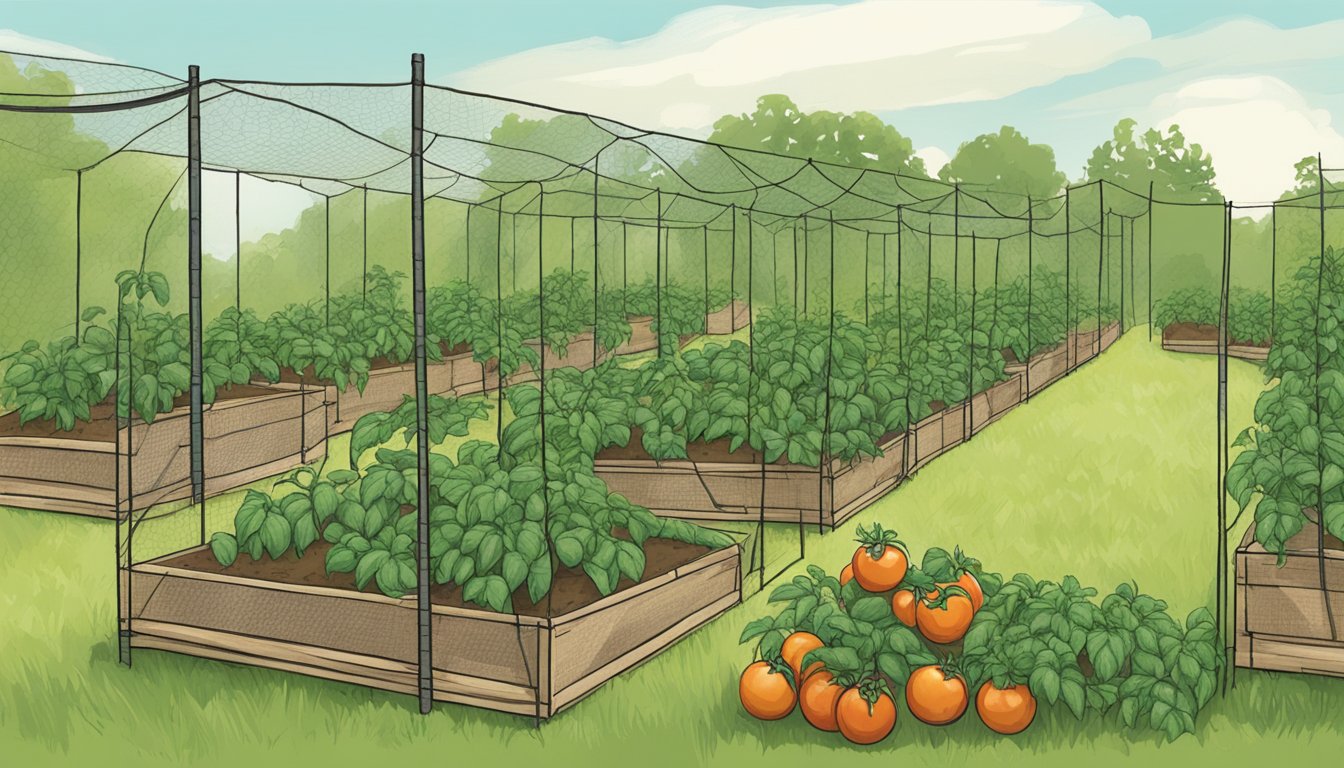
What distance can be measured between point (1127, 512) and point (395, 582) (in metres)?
3.80

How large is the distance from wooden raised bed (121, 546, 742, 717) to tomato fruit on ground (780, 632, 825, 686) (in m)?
0.52

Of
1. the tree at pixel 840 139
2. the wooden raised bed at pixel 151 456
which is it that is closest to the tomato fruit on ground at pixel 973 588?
the wooden raised bed at pixel 151 456

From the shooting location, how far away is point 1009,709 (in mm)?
2873

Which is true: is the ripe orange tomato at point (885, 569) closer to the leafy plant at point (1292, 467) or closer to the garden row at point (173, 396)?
the leafy plant at point (1292, 467)

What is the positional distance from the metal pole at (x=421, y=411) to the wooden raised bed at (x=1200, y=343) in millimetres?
11663

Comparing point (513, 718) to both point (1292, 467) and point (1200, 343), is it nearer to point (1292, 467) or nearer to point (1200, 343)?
point (1292, 467)

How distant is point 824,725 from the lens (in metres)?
2.90

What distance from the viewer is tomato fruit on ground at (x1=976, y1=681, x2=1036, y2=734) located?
288cm

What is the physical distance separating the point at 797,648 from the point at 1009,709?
1.82ft

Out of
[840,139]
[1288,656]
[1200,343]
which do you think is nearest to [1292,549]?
[1288,656]

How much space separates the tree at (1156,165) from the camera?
2808cm

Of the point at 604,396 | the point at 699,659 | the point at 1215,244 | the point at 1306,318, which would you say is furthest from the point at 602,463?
the point at 1215,244

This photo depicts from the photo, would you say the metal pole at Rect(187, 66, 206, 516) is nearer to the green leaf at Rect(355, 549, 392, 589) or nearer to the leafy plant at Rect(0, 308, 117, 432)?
the leafy plant at Rect(0, 308, 117, 432)

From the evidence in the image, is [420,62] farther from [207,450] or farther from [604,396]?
[207,450]
